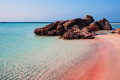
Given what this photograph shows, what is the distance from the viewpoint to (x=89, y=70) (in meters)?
5.37

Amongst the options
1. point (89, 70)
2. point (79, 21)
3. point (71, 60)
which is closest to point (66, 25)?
point (79, 21)

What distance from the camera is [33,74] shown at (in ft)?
16.3

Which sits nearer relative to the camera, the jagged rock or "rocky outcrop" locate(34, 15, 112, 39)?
"rocky outcrop" locate(34, 15, 112, 39)

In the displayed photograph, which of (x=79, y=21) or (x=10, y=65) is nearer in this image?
(x=10, y=65)

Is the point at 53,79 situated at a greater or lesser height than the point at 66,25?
lesser

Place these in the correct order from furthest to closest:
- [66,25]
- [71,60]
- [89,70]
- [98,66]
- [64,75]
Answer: [66,25]
[71,60]
[98,66]
[89,70]
[64,75]

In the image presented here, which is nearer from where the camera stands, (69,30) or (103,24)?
(69,30)

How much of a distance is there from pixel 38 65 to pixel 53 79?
65.8 inches

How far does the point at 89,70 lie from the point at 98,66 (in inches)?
28.2


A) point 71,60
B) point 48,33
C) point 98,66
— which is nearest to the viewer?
point 98,66

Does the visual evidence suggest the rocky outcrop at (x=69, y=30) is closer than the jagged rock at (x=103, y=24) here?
Yes

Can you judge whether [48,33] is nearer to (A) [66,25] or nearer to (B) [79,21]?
(A) [66,25]

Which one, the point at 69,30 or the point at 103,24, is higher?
the point at 103,24

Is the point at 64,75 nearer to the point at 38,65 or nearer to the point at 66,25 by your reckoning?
the point at 38,65
